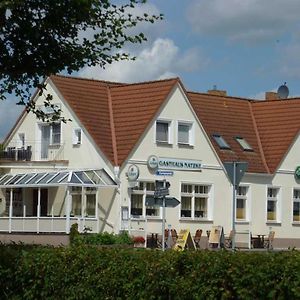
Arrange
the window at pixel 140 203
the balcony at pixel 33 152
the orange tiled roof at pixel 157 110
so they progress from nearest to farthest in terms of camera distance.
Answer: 1. the window at pixel 140 203
2. the orange tiled roof at pixel 157 110
3. the balcony at pixel 33 152

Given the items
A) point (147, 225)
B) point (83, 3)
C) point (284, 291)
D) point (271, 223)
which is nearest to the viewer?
point (284, 291)

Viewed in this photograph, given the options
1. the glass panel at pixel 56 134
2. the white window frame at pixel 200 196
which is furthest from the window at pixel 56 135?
the white window frame at pixel 200 196

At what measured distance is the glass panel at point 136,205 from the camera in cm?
4509

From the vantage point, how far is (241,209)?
4994cm

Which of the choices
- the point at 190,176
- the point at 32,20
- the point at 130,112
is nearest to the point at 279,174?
the point at 190,176

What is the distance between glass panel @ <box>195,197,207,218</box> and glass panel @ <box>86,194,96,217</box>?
5732 mm

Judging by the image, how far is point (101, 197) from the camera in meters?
45.3

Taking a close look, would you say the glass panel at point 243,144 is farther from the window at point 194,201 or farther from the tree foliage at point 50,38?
the tree foliage at point 50,38

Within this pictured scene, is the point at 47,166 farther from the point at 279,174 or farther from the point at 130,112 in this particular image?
the point at 279,174

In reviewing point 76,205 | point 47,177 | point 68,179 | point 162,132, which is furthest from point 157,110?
point 47,177

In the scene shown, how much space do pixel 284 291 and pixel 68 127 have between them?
3742cm

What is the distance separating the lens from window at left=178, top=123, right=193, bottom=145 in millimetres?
47781

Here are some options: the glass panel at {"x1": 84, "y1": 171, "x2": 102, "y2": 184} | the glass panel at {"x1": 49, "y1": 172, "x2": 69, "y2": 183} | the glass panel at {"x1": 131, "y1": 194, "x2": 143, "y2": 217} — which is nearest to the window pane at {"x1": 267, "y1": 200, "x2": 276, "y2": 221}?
the glass panel at {"x1": 131, "y1": 194, "x2": 143, "y2": 217}

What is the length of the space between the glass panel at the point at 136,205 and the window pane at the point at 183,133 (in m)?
4.42
